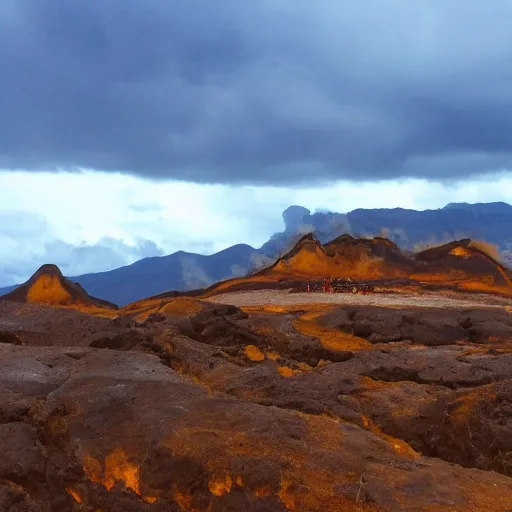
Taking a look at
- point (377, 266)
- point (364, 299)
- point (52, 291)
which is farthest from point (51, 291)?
point (377, 266)

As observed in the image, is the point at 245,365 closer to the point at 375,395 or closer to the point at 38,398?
the point at 375,395

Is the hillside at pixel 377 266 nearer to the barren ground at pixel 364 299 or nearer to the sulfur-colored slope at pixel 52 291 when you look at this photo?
the barren ground at pixel 364 299

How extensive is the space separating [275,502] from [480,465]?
357cm

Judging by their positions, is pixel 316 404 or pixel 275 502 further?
pixel 316 404

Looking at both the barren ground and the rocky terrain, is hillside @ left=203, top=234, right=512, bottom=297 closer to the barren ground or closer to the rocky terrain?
the barren ground

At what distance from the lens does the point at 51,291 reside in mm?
26141

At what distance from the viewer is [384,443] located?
656cm

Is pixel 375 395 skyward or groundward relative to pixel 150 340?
groundward

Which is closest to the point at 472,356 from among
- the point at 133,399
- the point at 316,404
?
the point at 316,404

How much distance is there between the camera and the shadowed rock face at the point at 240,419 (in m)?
5.68

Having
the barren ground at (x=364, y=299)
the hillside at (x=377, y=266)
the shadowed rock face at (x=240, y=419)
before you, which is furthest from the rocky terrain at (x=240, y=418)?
the hillside at (x=377, y=266)

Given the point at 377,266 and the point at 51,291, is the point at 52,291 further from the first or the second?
the point at 377,266

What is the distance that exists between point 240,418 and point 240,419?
0.07ft

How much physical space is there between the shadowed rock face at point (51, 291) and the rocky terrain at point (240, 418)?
43.8 ft
